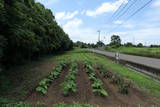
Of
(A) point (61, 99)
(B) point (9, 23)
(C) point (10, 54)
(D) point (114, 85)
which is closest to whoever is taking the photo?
(A) point (61, 99)

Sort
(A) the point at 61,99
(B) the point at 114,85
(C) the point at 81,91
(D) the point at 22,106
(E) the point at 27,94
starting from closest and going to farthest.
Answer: (D) the point at 22,106 < (A) the point at 61,99 < (E) the point at 27,94 < (C) the point at 81,91 < (B) the point at 114,85

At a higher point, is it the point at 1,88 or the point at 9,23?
the point at 9,23

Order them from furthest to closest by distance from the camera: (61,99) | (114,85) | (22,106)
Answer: (114,85) → (61,99) → (22,106)

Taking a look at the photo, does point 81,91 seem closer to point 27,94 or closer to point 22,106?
point 27,94

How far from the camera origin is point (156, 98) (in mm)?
6031

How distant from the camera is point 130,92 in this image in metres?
6.62

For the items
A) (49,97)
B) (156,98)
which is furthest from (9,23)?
(156,98)

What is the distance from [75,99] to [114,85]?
8.86 feet

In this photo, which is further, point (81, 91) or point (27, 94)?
point (81, 91)

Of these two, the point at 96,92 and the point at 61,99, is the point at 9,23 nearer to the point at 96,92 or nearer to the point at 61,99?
the point at 61,99

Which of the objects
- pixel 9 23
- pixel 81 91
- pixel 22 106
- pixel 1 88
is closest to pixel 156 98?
pixel 81 91

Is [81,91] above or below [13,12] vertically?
below

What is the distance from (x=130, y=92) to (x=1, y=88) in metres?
5.15

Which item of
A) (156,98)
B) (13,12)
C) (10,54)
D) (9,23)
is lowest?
(156,98)
